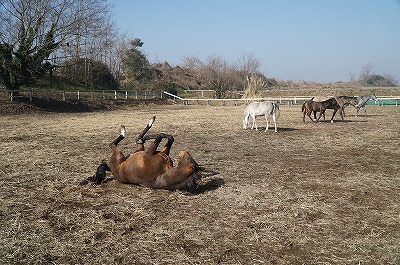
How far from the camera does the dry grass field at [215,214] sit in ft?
10.7

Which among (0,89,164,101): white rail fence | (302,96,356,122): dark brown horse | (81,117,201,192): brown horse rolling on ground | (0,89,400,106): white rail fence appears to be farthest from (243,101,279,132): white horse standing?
(0,89,164,101): white rail fence

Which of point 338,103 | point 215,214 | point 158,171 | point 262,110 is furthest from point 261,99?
point 215,214

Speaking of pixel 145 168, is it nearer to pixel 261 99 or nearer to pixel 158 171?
pixel 158 171

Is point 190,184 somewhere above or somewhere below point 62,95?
below

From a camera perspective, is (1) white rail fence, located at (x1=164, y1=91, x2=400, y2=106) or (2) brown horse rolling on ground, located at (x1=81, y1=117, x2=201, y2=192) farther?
(1) white rail fence, located at (x1=164, y1=91, x2=400, y2=106)

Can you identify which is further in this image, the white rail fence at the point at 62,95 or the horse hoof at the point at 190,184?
the white rail fence at the point at 62,95

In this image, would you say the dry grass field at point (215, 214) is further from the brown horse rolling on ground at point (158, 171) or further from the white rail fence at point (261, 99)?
the white rail fence at point (261, 99)

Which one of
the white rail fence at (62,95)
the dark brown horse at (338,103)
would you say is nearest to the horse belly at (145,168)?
the dark brown horse at (338,103)

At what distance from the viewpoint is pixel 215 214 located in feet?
13.9

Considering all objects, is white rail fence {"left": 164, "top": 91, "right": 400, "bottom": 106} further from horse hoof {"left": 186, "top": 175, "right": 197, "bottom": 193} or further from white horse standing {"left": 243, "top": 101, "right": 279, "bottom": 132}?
horse hoof {"left": 186, "top": 175, "right": 197, "bottom": 193}

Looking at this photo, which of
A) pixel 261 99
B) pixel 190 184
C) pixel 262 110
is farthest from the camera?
pixel 261 99

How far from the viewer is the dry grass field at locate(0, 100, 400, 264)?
10.7ft

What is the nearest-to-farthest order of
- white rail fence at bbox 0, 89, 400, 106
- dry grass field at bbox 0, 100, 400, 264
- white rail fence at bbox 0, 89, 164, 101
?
dry grass field at bbox 0, 100, 400, 264 → white rail fence at bbox 0, 89, 164, 101 → white rail fence at bbox 0, 89, 400, 106

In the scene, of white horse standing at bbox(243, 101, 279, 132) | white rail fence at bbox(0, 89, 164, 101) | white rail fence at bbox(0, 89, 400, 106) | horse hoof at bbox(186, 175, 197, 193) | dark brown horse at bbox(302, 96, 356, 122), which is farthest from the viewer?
white rail fence at bbox(0, 89, 400, 106)
